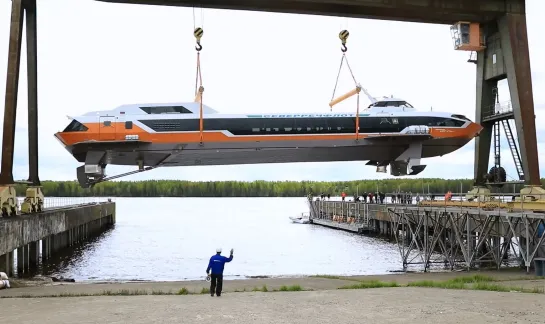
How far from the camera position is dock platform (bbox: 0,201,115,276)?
28.4 m

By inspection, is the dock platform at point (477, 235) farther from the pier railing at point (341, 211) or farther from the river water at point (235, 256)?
the pier railing at point (341, 211)

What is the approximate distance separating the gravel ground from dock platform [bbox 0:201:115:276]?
1342cm

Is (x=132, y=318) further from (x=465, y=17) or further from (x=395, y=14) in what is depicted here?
(x=465, y=17)

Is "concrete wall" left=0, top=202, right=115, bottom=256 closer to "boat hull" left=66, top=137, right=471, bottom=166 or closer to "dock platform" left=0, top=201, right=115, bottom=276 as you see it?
"dock platform" left=0, top=201, right=115, bottom=276

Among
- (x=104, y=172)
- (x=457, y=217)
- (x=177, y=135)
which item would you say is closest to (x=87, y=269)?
(x=104, y=172)

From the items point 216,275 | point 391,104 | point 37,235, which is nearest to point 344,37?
point 391,104

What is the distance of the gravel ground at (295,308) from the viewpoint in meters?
12.6

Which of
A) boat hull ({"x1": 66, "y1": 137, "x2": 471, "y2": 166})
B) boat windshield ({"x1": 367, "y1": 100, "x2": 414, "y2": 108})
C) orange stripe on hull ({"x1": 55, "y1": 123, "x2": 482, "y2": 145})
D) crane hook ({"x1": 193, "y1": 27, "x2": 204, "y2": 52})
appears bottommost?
boat hull ({"x1": 66, "y1": 137, "x2": 471, "y2": 166})

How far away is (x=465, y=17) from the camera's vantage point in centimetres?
3119

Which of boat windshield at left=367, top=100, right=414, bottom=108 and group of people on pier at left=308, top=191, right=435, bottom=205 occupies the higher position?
boat windshield at left=367, top=100, right=414, bottom=108

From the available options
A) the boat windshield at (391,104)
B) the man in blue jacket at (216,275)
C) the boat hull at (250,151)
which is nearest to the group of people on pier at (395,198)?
the boat hull at (250,151)

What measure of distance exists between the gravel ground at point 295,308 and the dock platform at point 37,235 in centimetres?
1342

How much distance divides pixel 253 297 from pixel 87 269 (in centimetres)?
2528

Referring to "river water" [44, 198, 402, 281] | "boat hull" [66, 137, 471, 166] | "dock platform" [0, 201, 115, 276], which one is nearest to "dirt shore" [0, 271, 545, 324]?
"dock platform" [0, 201, 115, 276]
